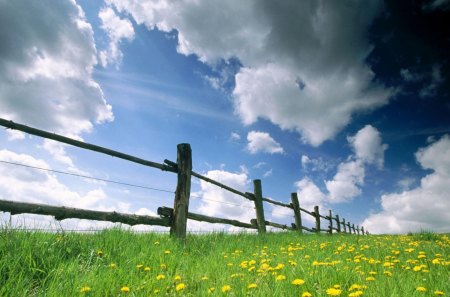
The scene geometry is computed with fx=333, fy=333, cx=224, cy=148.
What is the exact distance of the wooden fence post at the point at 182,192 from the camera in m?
6.32

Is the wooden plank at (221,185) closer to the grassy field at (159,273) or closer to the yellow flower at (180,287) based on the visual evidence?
the grassy field at (159,273)

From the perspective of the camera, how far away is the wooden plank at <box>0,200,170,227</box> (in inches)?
159

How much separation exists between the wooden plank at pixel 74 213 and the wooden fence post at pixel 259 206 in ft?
14.6

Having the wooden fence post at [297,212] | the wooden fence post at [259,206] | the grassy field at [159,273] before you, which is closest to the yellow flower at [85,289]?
the grassy field at [159,273]

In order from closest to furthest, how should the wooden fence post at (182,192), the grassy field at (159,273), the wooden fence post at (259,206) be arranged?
the grassy field at (159,273)
the wooden fence post at (182,192)
the wooden fence post at (259,206)

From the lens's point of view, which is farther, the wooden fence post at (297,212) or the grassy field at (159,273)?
the wooden fence post at (297,212)

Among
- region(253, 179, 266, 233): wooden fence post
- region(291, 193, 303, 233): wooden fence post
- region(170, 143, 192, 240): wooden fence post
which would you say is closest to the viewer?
region(170, 143, 192, 240): wooden fence post

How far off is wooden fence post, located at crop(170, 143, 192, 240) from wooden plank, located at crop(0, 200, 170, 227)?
0.29 m

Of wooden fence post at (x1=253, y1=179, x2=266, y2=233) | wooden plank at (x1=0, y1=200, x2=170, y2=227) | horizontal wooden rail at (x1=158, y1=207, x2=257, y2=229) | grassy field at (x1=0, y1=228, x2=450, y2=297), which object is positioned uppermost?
wooden fence post at (x1=253, y1=179, x2=266, y2=233)

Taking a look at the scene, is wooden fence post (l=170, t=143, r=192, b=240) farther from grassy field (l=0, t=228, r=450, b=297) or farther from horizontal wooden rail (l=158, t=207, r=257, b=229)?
grassy field (l=0, t=228, r=450, b=297)

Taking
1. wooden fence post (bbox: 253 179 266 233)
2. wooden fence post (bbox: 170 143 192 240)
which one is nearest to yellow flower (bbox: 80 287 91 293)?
wooden fence post (bbox: 170 143 192 240)

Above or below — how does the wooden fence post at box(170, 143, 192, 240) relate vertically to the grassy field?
above

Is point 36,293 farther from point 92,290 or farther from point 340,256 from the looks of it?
point 340,256

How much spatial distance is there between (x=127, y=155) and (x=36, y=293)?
10.5 feet
